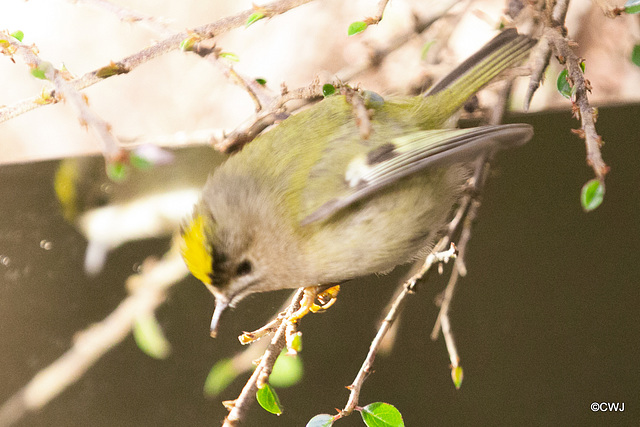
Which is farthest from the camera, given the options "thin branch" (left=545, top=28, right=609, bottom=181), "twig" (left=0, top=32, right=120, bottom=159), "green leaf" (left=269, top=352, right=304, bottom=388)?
"green leaf" (left=269, top=352, right=304, bottom=388)

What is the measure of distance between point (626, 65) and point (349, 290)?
74 cm

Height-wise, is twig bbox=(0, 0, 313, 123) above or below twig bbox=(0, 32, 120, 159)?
below

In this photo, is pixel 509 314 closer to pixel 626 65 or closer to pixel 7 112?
pixel 626 65

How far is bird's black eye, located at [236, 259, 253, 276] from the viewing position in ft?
1.78

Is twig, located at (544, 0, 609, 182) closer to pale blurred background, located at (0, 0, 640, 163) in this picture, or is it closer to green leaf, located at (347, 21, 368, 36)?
green leaf, located at (347, 21, 368, 36)

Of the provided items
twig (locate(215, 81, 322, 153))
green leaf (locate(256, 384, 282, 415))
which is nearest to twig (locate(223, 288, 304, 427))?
green leaf (locate(256, 384, 282, 415))

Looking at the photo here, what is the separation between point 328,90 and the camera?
0.61m

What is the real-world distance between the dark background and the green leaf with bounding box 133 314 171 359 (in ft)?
0.05

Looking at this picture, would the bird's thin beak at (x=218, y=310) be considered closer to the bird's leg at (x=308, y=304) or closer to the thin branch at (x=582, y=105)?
the bird's leg at (x=308, y=304)

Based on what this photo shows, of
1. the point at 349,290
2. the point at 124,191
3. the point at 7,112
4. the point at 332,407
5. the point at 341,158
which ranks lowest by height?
the point at 332,407

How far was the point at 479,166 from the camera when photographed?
71cm

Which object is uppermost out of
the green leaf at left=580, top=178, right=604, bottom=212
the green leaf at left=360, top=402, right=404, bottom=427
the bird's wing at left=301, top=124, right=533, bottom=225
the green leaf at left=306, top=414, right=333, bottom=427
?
the bird's wing at left=301, top=124, right=533, bottom=225

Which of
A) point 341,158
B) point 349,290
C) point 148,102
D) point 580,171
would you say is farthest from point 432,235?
point 148,102

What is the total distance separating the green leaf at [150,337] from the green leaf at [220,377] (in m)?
0.09
